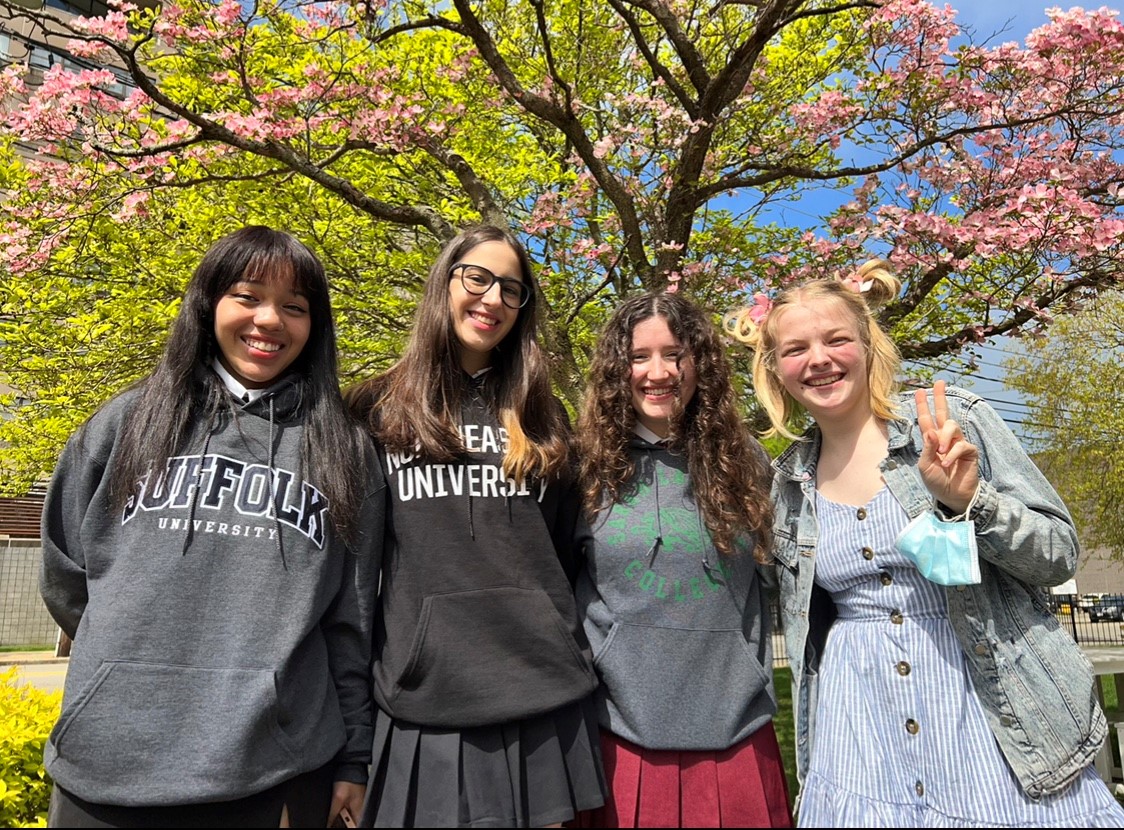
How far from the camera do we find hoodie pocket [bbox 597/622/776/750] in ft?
6.45

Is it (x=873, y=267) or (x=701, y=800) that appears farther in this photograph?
(x=873, y=267)

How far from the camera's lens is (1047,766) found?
1.65 meters

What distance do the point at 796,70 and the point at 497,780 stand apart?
6890 mm

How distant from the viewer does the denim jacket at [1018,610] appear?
5.51 ft

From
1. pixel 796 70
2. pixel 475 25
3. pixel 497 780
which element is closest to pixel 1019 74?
pixel 796 70

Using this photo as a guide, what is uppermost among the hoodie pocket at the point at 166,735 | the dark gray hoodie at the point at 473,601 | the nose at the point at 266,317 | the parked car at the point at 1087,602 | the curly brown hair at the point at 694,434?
the nose at the point at 266,317

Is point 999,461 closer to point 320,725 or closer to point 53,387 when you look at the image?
point 320,725

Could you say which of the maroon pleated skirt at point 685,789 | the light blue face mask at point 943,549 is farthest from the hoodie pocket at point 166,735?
the light blue face mask at point 943,549

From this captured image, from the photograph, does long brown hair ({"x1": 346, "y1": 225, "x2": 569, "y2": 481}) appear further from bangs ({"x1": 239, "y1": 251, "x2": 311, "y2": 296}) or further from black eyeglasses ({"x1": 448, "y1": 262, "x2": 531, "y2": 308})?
bangs ({"x1": 239, "y1": 251, "x2": 311, "y2": 296})

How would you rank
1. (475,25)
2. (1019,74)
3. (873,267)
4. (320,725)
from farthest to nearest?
(1019,74)
(475,25)
(873,267)
(320,725)

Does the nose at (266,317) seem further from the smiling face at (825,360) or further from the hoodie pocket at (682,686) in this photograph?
the smiling face at (825,360)

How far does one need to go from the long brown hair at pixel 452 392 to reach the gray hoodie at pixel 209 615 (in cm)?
19

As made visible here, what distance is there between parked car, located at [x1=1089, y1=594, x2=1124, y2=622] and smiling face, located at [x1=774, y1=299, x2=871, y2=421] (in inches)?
1012

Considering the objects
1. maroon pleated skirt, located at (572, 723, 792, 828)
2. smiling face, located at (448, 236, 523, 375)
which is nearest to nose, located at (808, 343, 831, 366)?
smiling face, located at (448, 236, 523, 375)
